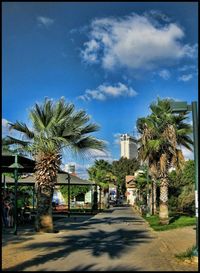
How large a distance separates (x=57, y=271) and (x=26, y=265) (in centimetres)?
104

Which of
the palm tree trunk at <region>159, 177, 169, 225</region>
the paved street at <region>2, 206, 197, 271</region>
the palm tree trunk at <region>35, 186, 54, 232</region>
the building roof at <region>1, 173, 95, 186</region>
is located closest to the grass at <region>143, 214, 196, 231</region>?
the palm tree trunk at <region>159, 177, 169, 225</region>

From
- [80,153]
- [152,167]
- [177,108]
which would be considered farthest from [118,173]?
[177,108]

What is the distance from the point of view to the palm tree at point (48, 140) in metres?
19.0

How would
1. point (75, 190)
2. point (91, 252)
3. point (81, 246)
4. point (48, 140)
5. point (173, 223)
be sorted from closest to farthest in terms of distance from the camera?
1. point (91, 252)
2. point (81, 246)
3. point (48, 140)
4. point (173, 223)
5. point (75, 190)

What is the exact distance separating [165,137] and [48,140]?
8804 millimetres

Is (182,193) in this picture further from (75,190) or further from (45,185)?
(75,190)

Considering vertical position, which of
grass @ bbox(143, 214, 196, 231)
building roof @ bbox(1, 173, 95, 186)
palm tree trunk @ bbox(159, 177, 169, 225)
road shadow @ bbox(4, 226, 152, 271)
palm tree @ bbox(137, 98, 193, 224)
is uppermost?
palm tree @ bbox(137, 98, 193, 224)

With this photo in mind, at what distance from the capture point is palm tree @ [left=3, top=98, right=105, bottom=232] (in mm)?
19031

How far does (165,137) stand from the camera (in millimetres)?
25828

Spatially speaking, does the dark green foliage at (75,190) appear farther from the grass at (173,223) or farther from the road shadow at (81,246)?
the road shadow at (81,246)

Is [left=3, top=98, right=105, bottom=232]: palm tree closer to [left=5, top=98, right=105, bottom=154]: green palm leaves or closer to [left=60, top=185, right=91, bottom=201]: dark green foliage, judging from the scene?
[left=5, top=98, right=105, bottom=154]: green palm leaves

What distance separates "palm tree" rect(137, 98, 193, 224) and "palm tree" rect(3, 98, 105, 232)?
694 cm

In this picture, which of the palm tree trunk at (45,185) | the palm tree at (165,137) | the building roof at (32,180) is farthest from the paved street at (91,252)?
the building roof at (32,180)

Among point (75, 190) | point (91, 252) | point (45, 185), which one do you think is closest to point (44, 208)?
point (45, 185)
